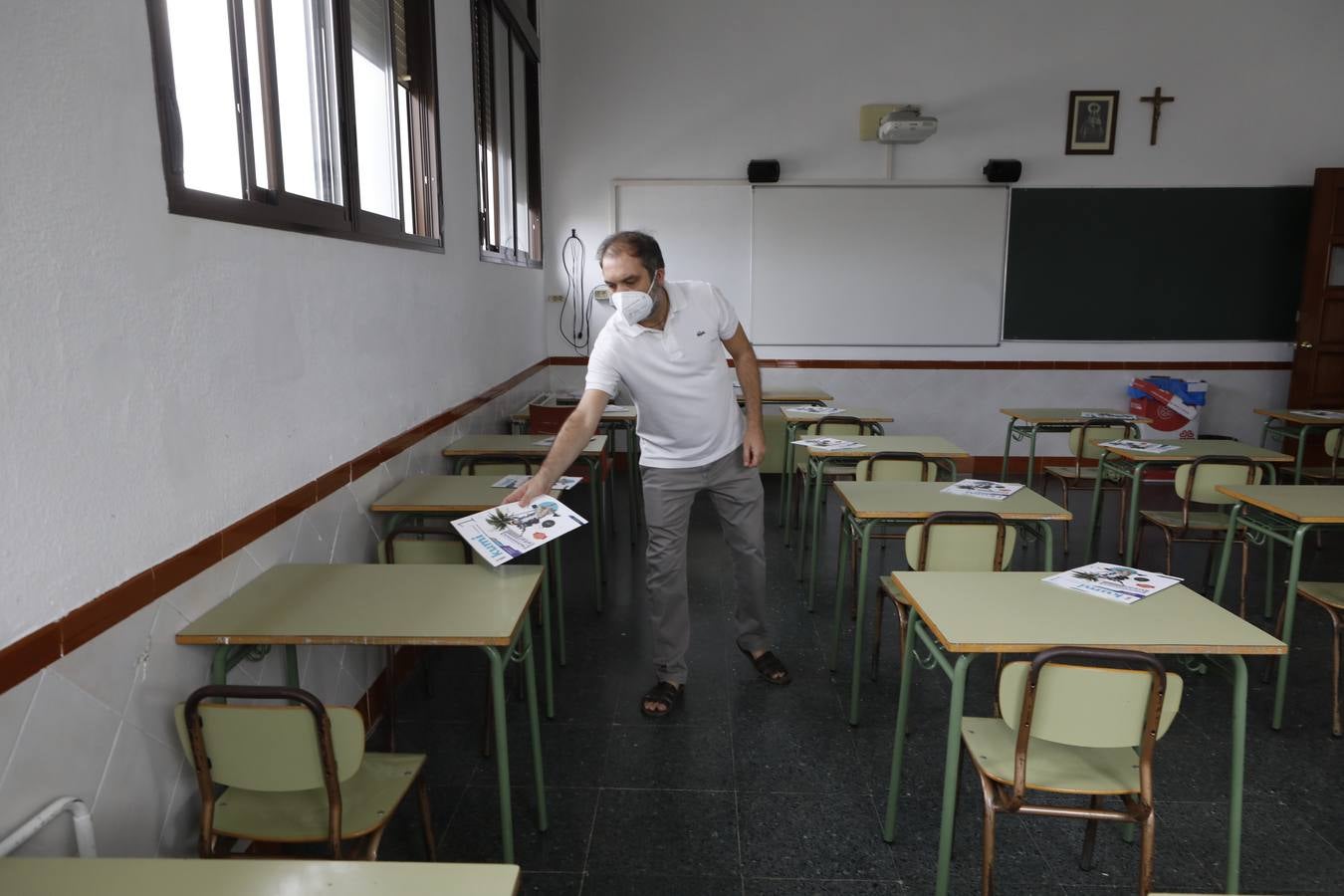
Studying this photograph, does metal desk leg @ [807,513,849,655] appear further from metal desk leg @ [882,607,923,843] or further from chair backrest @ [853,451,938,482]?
metal desk leg @ [882,607,923,843]

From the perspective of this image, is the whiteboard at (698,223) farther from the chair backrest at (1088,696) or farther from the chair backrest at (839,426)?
the chair backrest at (1088,696)

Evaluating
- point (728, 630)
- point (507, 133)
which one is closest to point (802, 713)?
point (728, 630)

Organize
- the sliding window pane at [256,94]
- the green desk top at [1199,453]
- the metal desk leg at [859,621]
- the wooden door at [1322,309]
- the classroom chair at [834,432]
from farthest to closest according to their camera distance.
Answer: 1. the wooden door at [1322,309]
2. the classroom chair at [834,432]
3. the green desk top at [1199,453]
4. the metal desk leg at [859,621]
5. the sliding window pane at [256,94]

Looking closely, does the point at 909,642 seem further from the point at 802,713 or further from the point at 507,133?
the point at 507,133

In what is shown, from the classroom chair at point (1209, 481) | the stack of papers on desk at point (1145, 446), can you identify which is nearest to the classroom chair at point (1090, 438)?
the stack of papers on desk at point (1145, 446)

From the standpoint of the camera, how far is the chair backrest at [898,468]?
3516 millimetres

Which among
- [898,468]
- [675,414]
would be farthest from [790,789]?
[898,468]

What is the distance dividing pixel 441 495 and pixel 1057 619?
197cm

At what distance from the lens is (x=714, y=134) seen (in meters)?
6.45

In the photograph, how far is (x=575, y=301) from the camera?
6.70 meters

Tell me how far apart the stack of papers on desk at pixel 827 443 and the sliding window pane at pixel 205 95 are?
2.55m

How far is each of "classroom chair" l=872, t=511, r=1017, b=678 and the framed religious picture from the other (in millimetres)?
5048

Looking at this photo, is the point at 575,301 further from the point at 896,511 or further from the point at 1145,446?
the point at 896,511

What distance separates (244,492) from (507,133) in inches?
158
